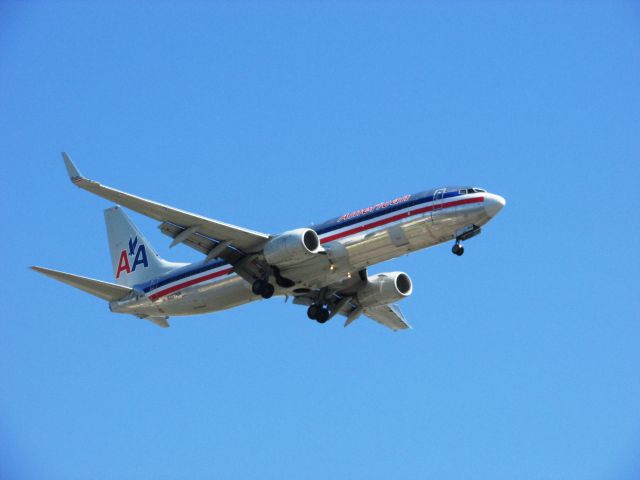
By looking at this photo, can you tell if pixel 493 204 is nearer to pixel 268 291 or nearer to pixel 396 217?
pixel 396 217

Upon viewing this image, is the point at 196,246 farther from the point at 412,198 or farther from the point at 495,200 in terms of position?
the point at 495,200

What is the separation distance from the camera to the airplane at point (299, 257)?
141 feet

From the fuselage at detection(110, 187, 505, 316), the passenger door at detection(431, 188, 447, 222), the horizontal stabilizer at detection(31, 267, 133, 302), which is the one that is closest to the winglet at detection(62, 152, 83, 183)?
the horizontal stabilizer at detection(31, 267, 133, 302)

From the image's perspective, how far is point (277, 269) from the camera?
45719 millimetres

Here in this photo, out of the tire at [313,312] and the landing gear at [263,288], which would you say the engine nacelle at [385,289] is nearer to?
the tire at [313,312]

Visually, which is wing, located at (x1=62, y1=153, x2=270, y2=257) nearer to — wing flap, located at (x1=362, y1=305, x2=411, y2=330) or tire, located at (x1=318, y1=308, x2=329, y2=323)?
tire, located at (x1=318, y1=308, x2=329, y2=323)

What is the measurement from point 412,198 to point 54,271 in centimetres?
1669

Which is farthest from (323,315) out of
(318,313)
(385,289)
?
(385,289)

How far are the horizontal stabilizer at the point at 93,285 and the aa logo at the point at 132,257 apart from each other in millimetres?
3693

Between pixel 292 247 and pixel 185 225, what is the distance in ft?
16.2

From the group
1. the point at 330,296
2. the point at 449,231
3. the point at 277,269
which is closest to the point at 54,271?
the point at 277,269

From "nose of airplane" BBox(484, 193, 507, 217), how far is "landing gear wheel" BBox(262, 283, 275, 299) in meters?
10.5

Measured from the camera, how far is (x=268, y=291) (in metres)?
45.5

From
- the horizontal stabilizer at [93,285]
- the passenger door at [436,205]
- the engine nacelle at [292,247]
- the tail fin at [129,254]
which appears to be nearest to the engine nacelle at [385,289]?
the engine nacelle at [292,247]
